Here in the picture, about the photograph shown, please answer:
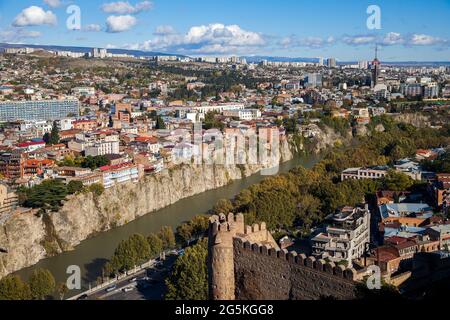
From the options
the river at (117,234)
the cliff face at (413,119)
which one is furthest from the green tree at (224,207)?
the cliff face at (413,119)

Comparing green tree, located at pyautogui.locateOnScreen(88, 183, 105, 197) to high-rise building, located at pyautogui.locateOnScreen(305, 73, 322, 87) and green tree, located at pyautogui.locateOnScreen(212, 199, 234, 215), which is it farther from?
high-rise building, located at pyautogui.locateOnScreen(305, 73, 322, 87)

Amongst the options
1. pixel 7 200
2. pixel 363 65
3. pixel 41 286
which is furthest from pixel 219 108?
pixel 363 65

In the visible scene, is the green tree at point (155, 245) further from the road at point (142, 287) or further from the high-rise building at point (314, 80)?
the high-rise building at point (314, 80)

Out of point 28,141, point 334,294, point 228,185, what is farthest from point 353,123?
point 334,294

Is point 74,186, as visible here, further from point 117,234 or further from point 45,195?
point 117,234
